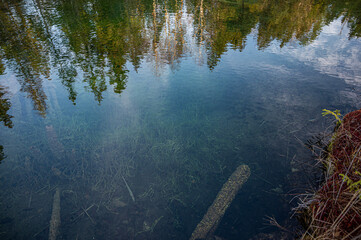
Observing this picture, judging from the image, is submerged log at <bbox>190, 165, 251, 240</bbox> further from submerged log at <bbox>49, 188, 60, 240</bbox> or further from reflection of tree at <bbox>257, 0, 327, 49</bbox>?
reflection of tree at <bbox>257, 0, 327, 49</bbox>

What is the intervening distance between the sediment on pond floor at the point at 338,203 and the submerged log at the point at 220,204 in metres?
1.63

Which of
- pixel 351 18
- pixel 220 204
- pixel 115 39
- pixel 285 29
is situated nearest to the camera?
pixel 220 204

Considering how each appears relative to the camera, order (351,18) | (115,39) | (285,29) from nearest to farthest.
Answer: (115,39) → (285,29) → (351,18)

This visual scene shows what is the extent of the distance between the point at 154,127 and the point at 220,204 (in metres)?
4.27

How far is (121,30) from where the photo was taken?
69.1 ft

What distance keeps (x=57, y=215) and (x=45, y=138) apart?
146 inches

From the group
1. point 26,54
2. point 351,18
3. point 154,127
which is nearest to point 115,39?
point 26,54

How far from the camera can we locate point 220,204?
4.91m

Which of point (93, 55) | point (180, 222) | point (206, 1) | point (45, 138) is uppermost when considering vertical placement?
point (206, 1)

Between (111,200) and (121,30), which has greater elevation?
(121,30)

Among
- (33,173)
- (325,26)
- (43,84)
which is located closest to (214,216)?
(33,173)

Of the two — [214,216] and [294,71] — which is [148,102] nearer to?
[214,216]

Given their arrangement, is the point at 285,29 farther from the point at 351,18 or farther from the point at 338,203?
the point at 338,203

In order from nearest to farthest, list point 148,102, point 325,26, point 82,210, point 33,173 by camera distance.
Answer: point 82,210, point 33,173, point 148,102, point 325,26
